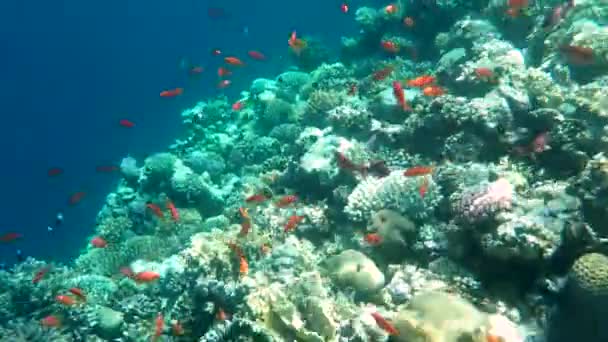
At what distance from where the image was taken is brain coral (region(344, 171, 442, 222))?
7215 mm

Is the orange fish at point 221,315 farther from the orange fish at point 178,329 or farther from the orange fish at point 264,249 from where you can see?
the orange fish at point 264,249

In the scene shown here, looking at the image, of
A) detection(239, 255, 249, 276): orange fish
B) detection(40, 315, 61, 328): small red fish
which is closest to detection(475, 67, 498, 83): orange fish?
detection(239, 255, 249, 276): orange fish

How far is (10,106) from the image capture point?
7638 cm

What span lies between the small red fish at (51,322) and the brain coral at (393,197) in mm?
5592

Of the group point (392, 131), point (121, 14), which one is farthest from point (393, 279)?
point (121, 14)

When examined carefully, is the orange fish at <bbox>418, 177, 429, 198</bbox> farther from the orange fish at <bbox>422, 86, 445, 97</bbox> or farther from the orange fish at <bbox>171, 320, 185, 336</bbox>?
the orange fish at <bbox>171, 320, 185, 336</bbox>

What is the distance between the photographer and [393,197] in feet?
24.6

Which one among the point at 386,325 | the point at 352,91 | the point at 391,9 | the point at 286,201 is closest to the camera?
the point at 386,325

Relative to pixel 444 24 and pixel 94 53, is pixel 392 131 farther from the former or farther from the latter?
pixel 94 53

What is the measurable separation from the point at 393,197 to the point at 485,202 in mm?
1746

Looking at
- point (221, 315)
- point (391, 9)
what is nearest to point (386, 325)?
point (221, 315)

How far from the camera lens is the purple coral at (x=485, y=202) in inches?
230

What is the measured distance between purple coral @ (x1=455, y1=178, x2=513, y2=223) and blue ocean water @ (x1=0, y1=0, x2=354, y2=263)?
53.6 ft

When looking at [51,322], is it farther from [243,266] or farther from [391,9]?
[391,9]
